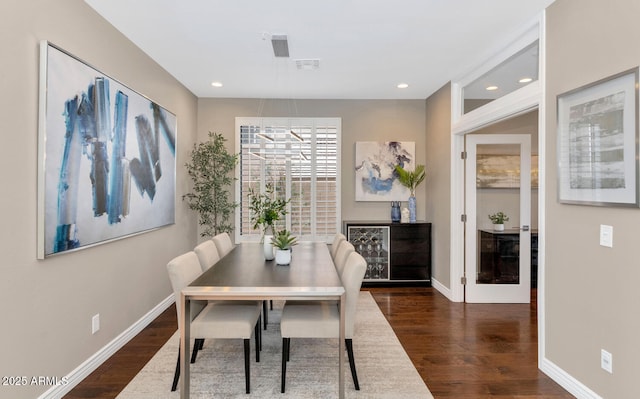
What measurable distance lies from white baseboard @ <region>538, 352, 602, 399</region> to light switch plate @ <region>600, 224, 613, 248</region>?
0.98m

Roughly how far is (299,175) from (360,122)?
49.0 inches

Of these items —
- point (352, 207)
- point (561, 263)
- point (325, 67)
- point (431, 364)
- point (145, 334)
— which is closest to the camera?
point (561, 263)

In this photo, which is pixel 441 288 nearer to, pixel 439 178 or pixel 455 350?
pixel 439 178

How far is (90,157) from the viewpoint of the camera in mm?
2574

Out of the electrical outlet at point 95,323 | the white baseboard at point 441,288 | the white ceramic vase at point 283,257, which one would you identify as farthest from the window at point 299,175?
the electrical outlet at point 95,323

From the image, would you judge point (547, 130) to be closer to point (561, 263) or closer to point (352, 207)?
point (561, 263)

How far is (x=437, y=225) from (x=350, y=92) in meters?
2.26

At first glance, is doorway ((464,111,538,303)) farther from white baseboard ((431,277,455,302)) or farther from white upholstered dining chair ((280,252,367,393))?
white upholstered dining chair ((280,252,367,393))

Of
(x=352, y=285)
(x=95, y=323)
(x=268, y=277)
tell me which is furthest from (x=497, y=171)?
(x=95, y=323)

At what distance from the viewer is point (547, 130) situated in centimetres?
268

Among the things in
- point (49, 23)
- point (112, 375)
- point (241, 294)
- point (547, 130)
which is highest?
point (49, 23)

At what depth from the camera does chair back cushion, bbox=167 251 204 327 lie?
7.45 ft

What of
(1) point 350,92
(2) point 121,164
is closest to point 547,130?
(1) point 350,92

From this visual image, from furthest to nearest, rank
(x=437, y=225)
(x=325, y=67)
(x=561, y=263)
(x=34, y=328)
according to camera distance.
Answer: (x=437, y=225), (x=325, y=67), (x=561, y=263), (x=34, y=328)
